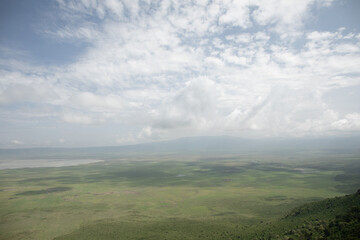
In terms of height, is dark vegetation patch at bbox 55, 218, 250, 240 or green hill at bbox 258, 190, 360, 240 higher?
green hill at bbox 258, 190, 360, 240

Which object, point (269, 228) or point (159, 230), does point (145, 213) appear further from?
point (269, 228)

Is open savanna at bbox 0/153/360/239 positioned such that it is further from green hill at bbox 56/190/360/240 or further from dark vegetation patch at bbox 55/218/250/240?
green hill at bbox 56/190/360/240

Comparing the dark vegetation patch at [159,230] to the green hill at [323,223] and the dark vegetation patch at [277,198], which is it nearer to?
the green hill at [323,223]

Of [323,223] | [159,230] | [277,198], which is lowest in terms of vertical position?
[277,198]

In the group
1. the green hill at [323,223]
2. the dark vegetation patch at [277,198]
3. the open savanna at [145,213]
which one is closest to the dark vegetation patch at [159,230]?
the open savanna at [145,213]

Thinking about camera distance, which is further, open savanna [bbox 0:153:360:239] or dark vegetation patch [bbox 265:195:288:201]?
dark vegetation patch [bbox 265:195:288:201]

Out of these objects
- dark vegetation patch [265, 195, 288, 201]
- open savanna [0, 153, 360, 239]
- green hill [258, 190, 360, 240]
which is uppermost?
green hill [258, 190, 360, 240]

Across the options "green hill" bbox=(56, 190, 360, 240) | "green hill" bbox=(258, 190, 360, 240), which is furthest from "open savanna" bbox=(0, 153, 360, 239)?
"green hill" bbox=(258, 190, 360, 240)

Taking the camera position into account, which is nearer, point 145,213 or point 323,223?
point 323,223

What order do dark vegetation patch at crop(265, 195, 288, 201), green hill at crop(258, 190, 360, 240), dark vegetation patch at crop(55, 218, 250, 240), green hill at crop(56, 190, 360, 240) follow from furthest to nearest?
1. dark vegetation patch at crop(265, 195, 288, 201)
2. dark vegetation patch at crop(55, 218, 250, 240)
3. green hill at crop(56, 190, 360, 240)
4. green hill at crop(258, 190, 360, 240)

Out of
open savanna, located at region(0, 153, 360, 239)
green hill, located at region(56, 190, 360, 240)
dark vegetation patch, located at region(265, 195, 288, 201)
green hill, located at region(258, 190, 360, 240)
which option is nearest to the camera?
green hill, located at region(258, 190, 360, 240)

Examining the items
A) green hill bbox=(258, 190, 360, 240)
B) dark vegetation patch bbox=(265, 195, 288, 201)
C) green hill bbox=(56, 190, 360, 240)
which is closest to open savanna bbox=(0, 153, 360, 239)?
dark vegetation patch bbox=(265, 195, 288, 201)

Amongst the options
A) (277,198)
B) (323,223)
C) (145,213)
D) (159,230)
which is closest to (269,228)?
(323,223)

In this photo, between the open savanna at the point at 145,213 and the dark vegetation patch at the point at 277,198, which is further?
the dark vegetation patch at the point at 277,198
